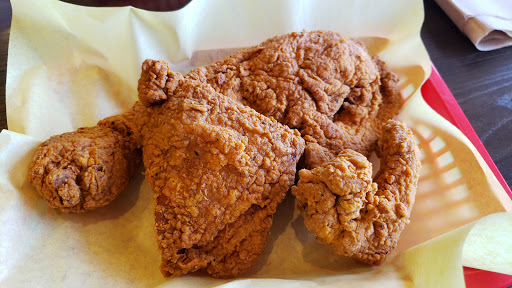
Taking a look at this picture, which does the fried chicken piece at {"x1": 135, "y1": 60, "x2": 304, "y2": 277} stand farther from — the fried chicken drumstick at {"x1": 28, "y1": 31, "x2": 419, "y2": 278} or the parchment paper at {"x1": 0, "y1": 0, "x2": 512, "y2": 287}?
the parchment paper at {"x1": 0, "y1": 0, "x2": 512, "y2": 287}

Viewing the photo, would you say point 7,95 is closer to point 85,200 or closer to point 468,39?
point 85,200

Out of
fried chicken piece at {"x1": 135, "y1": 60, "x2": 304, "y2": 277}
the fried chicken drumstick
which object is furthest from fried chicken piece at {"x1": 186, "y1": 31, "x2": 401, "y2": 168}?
fried chicken piece at {"x1": 135, "y1": 60, "x2": 304, "y2": 277}

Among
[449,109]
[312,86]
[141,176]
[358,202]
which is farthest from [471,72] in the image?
[141,176]

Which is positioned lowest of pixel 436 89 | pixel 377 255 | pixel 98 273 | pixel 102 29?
pixel 98 273

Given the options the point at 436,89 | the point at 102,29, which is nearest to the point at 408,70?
the point at 436,89

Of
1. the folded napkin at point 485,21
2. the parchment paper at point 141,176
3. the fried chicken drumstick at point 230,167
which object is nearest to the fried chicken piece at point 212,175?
the fried chicken drumstick at point 230,167

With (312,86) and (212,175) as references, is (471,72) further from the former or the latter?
(212,175)
